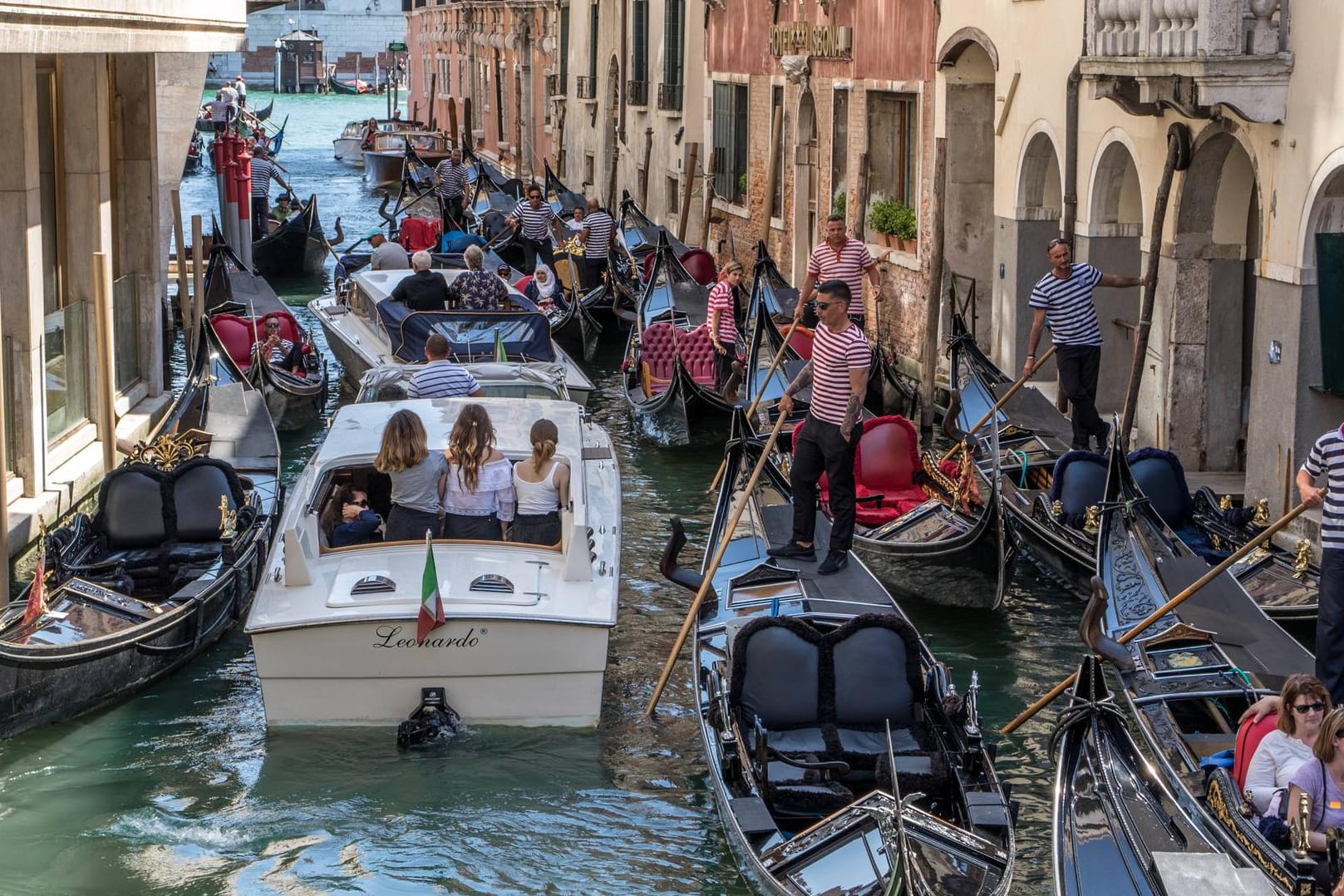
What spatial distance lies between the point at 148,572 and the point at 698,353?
4.05 m

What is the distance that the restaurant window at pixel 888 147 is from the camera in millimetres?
10477

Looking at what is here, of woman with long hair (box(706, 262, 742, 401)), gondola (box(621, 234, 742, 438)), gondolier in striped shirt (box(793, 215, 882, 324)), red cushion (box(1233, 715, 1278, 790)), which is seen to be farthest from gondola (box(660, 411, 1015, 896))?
woman with long hair (box(706, 262, 742, 401))

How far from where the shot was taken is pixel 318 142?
1356 inches

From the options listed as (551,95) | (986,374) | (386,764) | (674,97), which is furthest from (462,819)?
(551,95)

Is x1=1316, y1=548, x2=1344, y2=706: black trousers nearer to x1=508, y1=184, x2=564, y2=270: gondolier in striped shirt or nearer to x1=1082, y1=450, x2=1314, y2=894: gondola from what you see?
x1=1082, y1=450, x2=1314, y2=894: gondola

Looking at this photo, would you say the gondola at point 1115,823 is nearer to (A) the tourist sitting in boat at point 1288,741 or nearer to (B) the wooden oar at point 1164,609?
(A) the tourist sitting in boat at point 1288,741

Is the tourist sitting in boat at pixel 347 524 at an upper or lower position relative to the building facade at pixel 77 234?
lower

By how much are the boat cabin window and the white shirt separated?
6.73ft

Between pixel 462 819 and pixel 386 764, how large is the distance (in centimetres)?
29

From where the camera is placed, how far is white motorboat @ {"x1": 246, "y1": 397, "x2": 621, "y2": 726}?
4406mm

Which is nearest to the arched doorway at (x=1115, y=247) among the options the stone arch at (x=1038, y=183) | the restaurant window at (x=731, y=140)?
the stone arch at (x=1038, y=183)

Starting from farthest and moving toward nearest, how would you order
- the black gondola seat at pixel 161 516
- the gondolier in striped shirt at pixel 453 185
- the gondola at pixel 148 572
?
1. the gondolier in striped shirt at pixel 453 185
2. the black gondola seat at pixel 161 516
3. the gondola at pixel 148 572

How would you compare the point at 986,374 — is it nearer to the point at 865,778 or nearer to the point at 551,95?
the point at 865,778

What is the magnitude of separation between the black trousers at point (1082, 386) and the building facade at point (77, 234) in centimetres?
359
